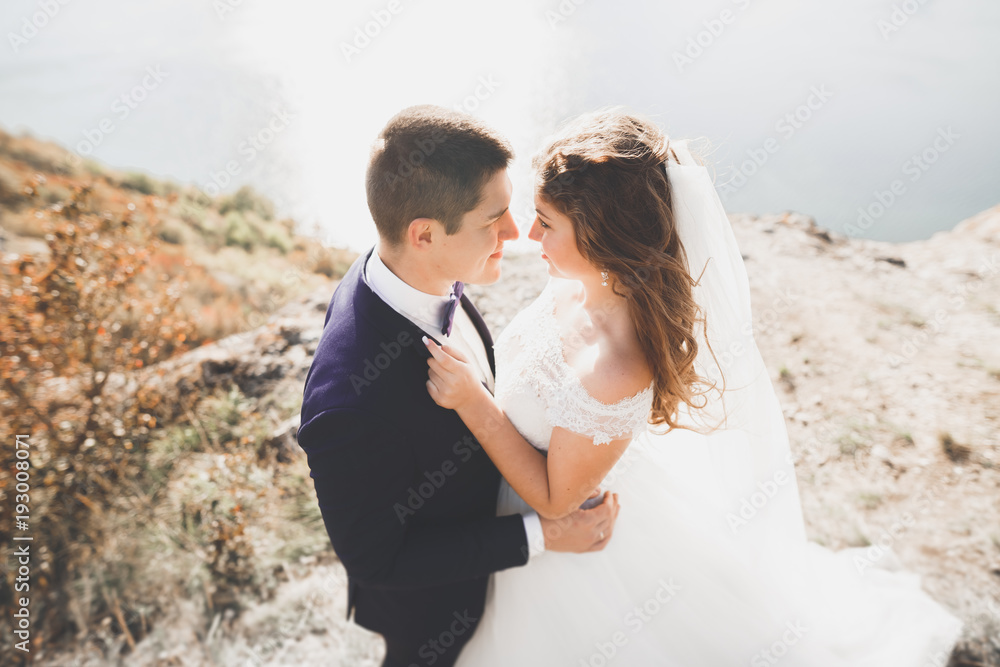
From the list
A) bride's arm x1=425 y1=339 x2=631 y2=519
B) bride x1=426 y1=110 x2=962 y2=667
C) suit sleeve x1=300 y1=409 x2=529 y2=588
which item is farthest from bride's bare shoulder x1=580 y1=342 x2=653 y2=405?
suit sleeve x1=300 y1=409 x2=529 y2=588

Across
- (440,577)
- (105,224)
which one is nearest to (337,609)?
(440,577)

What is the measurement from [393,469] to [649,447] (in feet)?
4.29

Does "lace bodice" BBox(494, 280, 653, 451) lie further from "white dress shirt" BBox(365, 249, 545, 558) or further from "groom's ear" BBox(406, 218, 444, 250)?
"groom's ear" BBox(406, 218, 444, 250)

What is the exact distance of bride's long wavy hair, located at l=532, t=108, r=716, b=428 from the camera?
1707 mm

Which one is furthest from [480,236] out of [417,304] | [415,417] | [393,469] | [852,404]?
[852,404]

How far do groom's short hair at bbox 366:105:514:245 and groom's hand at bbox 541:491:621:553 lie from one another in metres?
1.19

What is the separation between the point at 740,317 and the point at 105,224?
15.2 feet

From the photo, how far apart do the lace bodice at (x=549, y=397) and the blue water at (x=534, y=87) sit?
593 mm

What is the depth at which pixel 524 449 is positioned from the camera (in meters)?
1.76

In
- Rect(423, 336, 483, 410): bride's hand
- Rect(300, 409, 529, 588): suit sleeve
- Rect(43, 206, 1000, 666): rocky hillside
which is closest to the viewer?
Rect(300, 409, 529, 588): suit sleeve

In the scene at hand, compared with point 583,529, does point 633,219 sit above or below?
above

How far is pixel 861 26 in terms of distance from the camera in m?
10.3

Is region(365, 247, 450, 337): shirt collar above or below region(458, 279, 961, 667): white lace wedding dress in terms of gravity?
above

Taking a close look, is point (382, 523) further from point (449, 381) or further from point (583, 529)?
point (583, 529)
